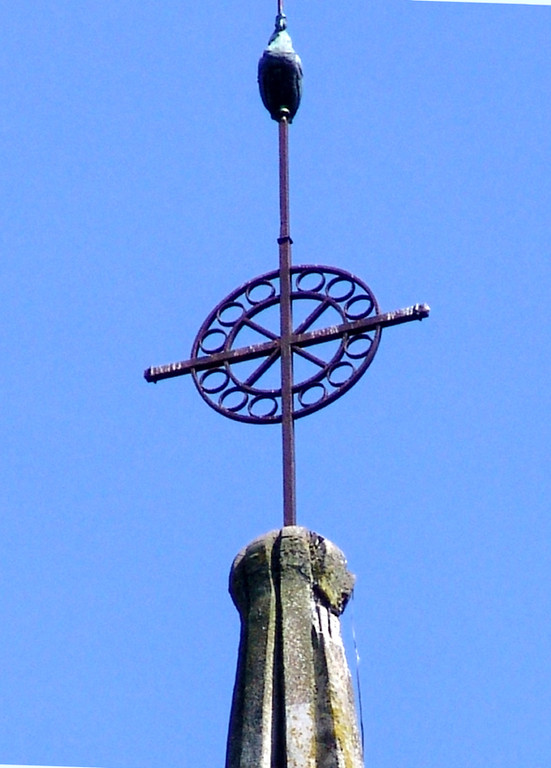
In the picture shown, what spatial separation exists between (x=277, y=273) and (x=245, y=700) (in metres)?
3.16

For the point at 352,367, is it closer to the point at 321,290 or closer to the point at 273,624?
the point at 321,290

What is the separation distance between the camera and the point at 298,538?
51.2 ft

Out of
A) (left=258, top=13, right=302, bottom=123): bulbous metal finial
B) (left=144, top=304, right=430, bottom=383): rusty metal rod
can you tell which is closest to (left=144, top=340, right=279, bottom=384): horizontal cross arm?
(left=144, top=304, right=430, bottom=383): rusty metal rod

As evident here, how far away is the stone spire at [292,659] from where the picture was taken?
14.9 m

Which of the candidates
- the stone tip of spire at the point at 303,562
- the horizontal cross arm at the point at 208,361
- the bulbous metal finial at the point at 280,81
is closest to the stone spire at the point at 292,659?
the stone tip of spire at the point at 303,562

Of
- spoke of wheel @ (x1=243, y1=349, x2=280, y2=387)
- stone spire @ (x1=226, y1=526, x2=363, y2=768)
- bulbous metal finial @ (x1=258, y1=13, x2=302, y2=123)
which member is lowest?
stone spire @ (x1=226, y1=526, x2=363, y2=768)

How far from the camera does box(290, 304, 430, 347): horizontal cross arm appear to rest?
1678 centimetres

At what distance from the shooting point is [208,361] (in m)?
17.2

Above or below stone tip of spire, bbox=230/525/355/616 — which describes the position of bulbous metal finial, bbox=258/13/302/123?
above

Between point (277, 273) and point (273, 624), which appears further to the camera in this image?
point (277, 273)

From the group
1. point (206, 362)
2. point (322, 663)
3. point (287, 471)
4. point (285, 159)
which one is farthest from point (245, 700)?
point (285, 159)

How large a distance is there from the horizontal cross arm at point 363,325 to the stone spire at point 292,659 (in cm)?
154

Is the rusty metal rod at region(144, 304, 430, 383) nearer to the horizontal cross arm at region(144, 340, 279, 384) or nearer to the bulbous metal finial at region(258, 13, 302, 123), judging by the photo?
the horizontal cross arm at region(144, 340, 279, 384)

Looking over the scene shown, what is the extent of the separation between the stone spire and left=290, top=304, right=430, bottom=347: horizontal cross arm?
5.05ft
